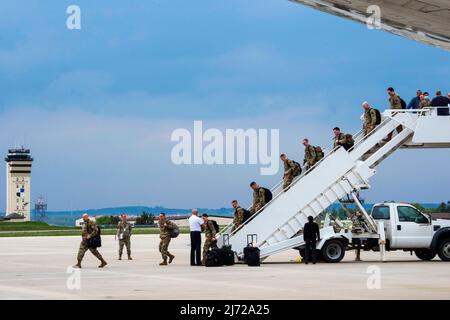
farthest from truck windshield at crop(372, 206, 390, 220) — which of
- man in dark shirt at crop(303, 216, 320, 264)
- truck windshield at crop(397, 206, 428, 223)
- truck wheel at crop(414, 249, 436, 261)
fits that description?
man in dark shirt at crop(303, 216, 320, 264)

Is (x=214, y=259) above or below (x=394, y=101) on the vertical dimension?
below

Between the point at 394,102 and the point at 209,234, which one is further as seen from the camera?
the point at 394,102

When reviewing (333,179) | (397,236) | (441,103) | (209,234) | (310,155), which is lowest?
(397,236)

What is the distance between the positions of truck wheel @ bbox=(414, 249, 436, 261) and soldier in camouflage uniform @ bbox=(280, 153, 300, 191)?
5338 millimetres

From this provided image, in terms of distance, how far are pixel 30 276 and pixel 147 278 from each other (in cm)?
381

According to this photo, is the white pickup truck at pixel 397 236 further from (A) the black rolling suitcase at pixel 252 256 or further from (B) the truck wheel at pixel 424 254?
(A) the black rolling suitcase at pixel 252 256

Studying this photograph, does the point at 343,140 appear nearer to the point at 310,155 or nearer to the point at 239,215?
the point at 310,155

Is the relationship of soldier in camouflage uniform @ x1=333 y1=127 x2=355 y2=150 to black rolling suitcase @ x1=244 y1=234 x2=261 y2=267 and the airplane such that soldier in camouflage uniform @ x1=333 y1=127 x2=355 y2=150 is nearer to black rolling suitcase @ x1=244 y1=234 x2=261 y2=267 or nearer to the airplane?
black rolling suitcase @ x1=244 y1=234 x2=261 y2=267

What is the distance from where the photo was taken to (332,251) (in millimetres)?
29922

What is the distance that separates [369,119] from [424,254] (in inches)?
223

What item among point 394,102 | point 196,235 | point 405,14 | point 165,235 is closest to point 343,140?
point 394,102

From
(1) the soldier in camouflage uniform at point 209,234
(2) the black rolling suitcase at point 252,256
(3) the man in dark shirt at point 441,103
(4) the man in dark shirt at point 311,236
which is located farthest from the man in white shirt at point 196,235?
(3) the man in dark shirt at point 441,103

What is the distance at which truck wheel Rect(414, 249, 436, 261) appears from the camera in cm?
3120

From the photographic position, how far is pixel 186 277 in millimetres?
23891
